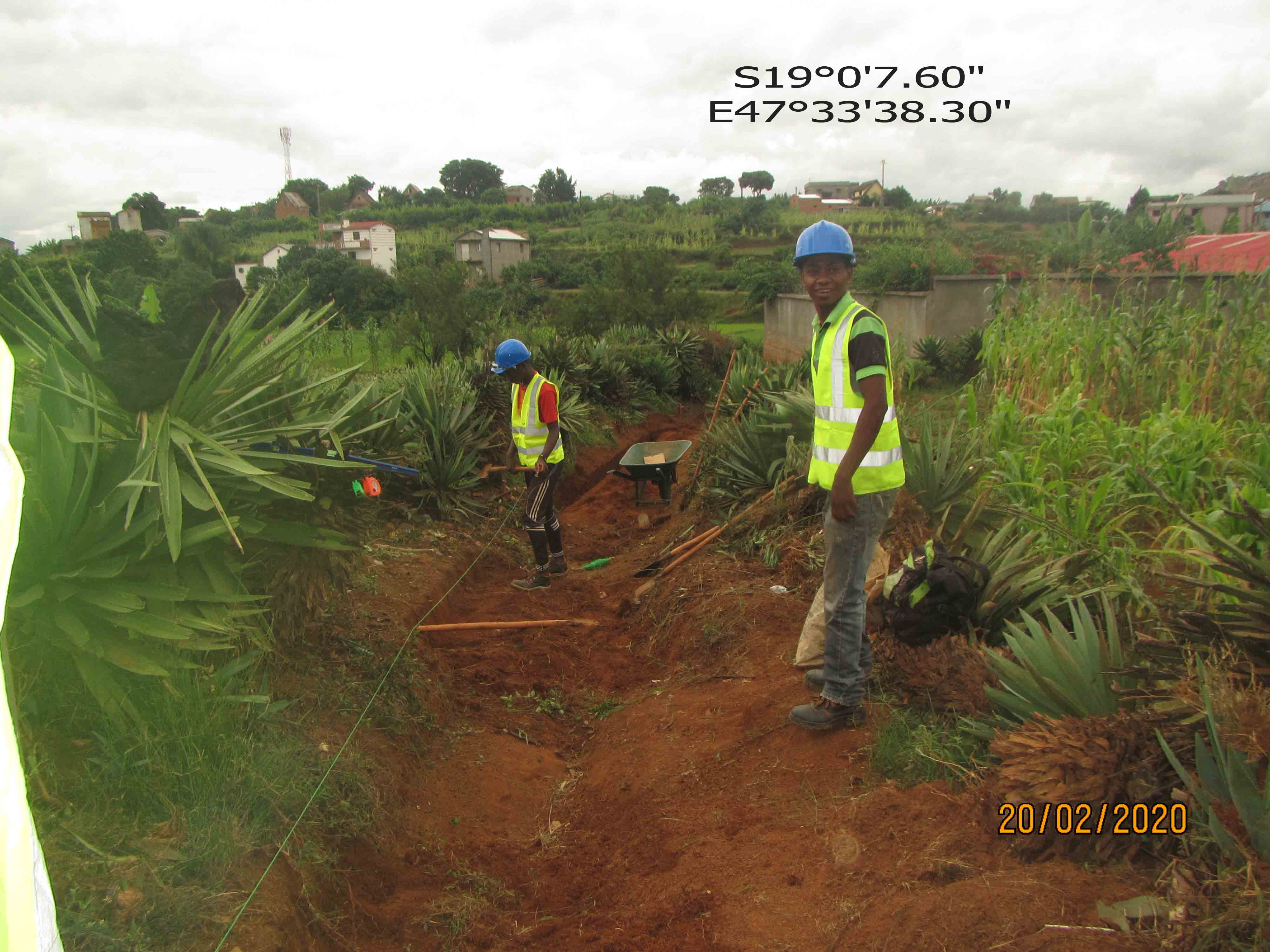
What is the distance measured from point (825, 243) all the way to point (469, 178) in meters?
100

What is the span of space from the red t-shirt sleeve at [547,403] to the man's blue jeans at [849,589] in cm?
381

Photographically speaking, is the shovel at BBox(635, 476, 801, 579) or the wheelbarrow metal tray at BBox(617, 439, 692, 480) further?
the wheelbarrow metal tray at BBox(617, 439, 692, 480)

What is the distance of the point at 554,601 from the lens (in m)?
7.36

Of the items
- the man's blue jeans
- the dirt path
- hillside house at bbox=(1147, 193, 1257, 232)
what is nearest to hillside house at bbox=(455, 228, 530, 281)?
hillside house at bbox=(1147, 193, 1257, 232)

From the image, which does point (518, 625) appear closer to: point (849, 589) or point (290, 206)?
point (849, 589)

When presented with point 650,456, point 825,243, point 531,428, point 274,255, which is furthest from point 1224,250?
point 274,255

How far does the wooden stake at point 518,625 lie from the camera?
19.7 feet

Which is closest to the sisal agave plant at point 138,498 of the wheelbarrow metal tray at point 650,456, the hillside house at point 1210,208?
the wheelbarrow metal tray at point 650,456

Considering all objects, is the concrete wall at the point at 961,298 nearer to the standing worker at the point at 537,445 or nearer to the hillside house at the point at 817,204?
the standing worker at the point at 537,445

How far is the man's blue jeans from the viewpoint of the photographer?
369 centimetres

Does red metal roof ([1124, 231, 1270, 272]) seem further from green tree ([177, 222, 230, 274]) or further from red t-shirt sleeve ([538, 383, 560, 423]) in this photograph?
green tree ([177, 222, 230, 274])

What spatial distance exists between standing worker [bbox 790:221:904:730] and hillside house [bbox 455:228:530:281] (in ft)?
166

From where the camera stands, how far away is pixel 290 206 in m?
95.1

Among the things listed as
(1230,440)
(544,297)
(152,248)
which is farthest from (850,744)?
(544,297)
